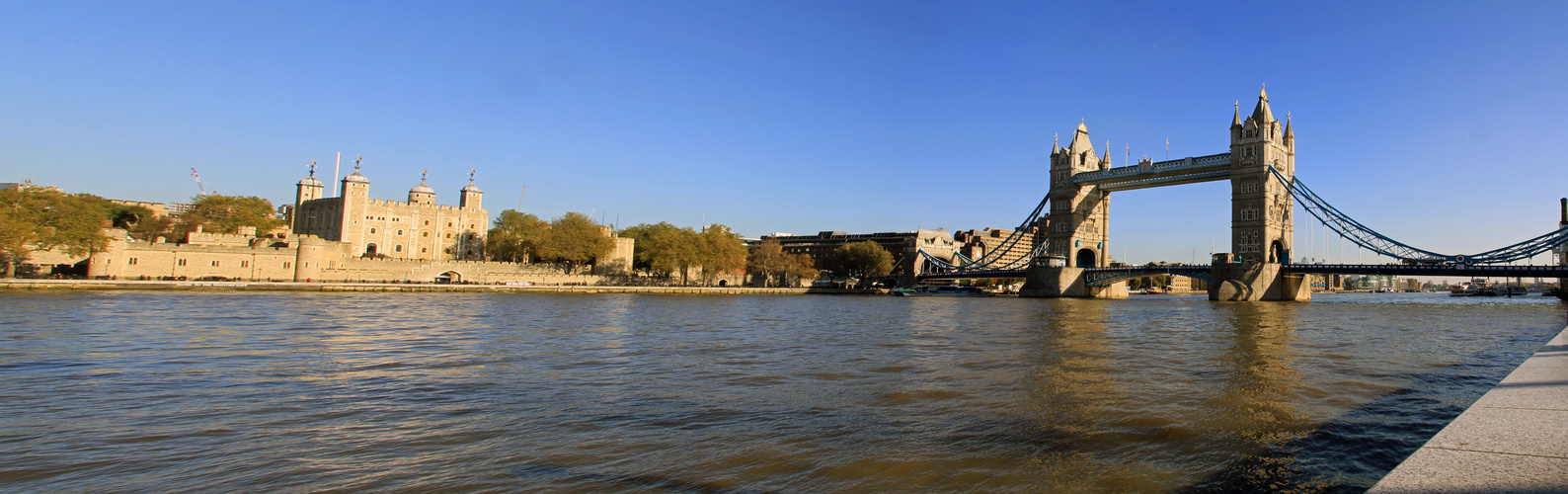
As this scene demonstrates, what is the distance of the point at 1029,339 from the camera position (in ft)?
51.6

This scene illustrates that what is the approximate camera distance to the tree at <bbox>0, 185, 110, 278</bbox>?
34844mm

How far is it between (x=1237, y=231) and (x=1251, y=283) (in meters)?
7.11

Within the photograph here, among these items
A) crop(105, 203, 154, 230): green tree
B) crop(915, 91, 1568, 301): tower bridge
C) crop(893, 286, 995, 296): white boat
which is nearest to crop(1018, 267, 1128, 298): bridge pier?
crop(915, 91, 1568, 301): tower bridge

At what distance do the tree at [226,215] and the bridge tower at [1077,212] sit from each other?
62886 mm

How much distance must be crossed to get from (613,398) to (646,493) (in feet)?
10.8

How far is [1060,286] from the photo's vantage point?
59.1 meters

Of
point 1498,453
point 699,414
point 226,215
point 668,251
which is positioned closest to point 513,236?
point 668,251

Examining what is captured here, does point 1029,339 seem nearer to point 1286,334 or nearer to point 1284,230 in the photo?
point 1286,334

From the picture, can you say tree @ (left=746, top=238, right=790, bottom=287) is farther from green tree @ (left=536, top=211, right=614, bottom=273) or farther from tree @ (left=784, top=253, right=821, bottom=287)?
green tree @ (left=536, top=211, right=614, bottom=273)

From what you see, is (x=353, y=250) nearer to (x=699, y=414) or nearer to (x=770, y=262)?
(x=770, y=262)

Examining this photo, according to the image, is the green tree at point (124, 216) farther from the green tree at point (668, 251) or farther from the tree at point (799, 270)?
the tree at point (799, 270)

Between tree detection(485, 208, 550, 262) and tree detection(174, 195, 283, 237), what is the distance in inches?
611

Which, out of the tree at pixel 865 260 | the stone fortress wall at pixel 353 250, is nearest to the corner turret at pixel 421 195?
the stone fortress wall at pixel 353 250

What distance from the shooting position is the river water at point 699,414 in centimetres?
459
